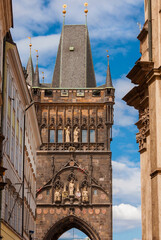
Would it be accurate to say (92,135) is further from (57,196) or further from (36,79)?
(36,79)

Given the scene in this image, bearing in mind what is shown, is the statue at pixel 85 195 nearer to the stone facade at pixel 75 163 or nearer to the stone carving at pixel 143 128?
the stone facade at pixel 75 163

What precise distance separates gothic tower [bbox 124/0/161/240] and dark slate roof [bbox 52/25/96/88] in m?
51.7

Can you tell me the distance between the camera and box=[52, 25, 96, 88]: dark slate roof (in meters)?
67.5

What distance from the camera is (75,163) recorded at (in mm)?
61031

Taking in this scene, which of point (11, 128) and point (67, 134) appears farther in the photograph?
point (67, 134)

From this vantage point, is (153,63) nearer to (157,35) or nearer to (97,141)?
(157,35)

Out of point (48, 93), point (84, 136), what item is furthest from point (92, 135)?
point (48, 93)

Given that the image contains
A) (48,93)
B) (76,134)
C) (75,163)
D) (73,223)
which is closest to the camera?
(75,163)

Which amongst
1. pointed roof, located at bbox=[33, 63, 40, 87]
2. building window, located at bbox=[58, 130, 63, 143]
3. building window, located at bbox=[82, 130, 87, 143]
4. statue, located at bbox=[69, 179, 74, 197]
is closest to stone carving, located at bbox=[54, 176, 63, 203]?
statue, located at bbox=[69, 179, 74, 197]

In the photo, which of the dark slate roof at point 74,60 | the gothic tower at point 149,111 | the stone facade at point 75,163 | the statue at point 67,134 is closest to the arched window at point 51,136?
the stone facade at point 75,163

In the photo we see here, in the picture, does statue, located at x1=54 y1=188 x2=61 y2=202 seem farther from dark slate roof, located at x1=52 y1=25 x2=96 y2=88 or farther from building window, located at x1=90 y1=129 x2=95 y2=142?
dark slate roof, located at x1=52 y1=25 x2=96 y2=88

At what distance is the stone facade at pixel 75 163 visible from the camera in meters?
59.6

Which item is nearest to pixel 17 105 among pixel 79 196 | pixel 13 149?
pixel 13 149

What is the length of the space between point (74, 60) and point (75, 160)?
537 inches
